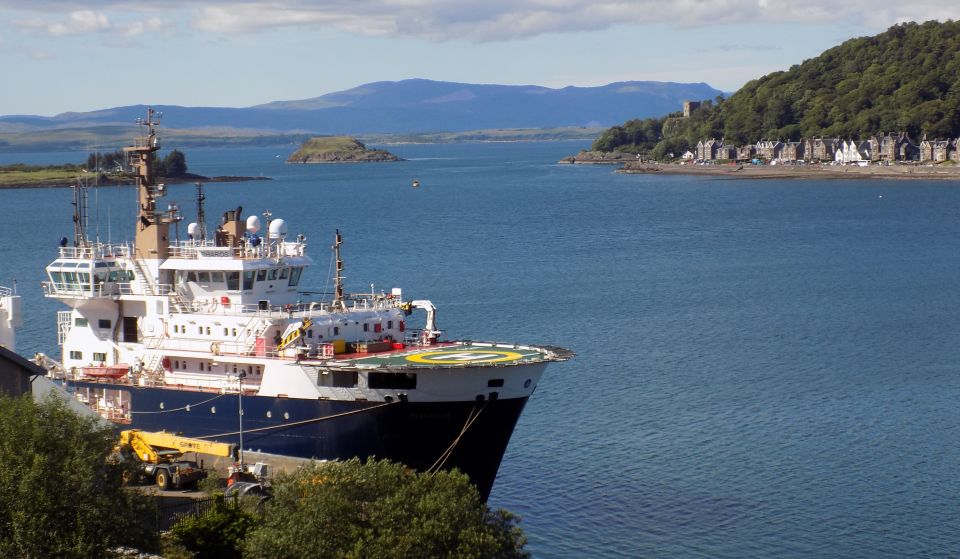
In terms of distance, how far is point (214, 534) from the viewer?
23.7 metres

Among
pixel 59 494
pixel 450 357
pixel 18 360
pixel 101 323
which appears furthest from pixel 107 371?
pixel 59 494

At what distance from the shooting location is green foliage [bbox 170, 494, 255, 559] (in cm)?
2352

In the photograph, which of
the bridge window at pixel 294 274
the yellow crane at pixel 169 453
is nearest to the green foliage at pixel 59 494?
the yellow crane at pixel 169 453

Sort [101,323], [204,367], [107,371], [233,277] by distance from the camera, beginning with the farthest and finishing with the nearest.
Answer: [101,323], [107,371], [233,277], [204,367]

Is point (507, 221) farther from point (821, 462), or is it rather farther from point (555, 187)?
point (821, 462)

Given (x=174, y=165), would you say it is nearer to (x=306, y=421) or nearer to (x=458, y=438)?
(x=306, y=421)

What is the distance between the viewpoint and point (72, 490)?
2023cm

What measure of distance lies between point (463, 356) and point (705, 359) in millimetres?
18308

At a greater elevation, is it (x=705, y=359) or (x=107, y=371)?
(x=107, y=371)

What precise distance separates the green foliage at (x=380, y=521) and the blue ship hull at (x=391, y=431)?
10502mm

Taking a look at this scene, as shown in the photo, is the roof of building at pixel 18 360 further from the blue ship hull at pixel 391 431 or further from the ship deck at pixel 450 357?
the blue ship hull at pixel 391 431

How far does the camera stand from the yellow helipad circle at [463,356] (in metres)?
32.2

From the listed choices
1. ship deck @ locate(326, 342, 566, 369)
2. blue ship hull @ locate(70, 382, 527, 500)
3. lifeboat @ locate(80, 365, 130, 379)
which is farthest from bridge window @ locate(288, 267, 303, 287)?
lifeboat @ locate(80, 365, 130, 379)

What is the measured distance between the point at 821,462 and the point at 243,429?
14631 millimetres
